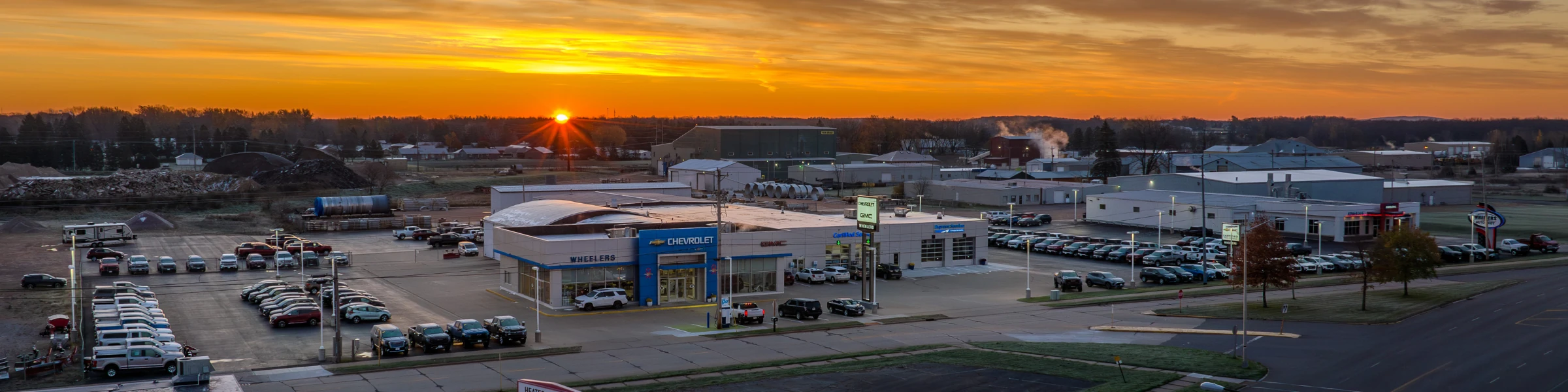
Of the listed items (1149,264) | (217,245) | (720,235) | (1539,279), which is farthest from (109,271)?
(1539,279)

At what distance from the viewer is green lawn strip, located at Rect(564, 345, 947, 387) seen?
1040 inches

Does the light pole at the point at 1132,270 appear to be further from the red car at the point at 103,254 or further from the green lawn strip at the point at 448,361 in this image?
the red car at the point at 103,254

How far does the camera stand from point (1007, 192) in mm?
90938

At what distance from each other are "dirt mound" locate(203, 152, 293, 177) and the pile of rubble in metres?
5.49

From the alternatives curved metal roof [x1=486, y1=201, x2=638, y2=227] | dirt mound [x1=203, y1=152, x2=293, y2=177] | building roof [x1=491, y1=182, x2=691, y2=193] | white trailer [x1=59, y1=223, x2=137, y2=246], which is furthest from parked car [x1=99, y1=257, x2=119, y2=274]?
dirt mound [x1=203, y1=152, x2=293, y2=177]

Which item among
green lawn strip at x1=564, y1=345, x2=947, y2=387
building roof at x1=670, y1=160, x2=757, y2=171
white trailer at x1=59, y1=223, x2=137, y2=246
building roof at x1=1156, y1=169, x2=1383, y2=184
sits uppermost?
building roof at x1=670, y1=160, x2=757, y2=171


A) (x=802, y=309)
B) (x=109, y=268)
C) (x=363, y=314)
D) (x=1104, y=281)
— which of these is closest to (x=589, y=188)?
(x=109, y=268)

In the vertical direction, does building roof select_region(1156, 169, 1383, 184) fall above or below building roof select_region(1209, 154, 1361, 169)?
below

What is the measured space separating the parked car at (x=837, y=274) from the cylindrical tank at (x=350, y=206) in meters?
44.3

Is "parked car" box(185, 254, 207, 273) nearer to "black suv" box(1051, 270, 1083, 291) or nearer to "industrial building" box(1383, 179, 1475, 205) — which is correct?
"black suv" box(1051, 270, 1083, 291)

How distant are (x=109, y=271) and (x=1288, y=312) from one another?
4927cm

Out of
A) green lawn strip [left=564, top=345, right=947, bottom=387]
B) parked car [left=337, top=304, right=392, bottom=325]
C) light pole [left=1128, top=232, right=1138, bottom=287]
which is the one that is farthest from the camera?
light pole [left=1128, top=232, right=1138, bottom=287]

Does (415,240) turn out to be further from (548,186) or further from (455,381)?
(455,381)

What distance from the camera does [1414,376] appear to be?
25.9 meters
